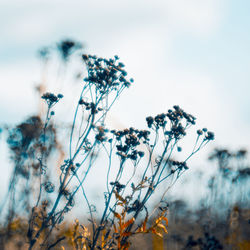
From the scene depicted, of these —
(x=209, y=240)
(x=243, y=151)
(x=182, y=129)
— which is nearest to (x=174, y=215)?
(x=243, y=151)

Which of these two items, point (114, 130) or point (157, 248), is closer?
point (114, 130)

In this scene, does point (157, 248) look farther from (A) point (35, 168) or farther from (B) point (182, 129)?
Answer: (B) point (182, 129)

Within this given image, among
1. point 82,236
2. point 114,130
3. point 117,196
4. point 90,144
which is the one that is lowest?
point 82,236

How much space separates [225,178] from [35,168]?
12.6 m

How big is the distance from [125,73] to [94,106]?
0.84 metres

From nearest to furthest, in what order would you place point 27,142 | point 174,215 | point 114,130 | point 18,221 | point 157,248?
1. point 114,130
2. point 27,142
3. point 18,221
4. point 157,248
5. point 174,215

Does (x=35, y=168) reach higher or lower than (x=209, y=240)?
higher

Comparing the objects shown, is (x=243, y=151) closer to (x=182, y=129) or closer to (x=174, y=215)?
(x=174, y=215)

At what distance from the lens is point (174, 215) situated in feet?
50.6

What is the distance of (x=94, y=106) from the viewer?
15.9 feet

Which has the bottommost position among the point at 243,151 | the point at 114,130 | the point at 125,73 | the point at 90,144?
the point at 90,144

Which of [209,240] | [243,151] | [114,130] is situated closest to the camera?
[114,130]

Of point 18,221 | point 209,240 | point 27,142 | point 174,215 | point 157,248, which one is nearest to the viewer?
point 27,142

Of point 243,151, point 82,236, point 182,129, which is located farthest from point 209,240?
point 243,151
